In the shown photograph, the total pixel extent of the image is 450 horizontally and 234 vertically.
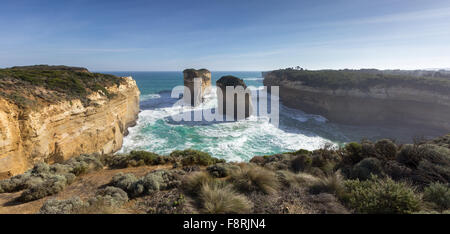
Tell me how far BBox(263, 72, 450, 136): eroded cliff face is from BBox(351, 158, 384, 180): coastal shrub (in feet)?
79.5

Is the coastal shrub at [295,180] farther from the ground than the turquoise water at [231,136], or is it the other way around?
the coastal shrub at [295,180]

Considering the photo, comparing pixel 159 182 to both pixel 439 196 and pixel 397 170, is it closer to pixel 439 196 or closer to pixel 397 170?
pixel 439 196

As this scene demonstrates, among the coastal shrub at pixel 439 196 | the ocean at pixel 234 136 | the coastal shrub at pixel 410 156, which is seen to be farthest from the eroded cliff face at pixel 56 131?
the coastal shrub at pixel 410 156

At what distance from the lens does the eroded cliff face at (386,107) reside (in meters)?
21.9

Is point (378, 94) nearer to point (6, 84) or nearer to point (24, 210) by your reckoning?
point (24, 210)

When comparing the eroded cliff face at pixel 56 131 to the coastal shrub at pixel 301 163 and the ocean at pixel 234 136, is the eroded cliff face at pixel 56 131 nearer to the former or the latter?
the ocean at pixel 234 136

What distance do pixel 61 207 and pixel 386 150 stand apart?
9.65 metres

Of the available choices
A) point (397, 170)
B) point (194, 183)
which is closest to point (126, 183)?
point (194, 183)

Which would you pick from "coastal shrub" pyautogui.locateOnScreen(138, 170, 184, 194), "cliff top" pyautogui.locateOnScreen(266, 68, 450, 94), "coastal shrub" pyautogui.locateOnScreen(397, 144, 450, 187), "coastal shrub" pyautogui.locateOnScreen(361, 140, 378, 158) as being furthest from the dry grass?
"cliff top" pyautogui.locateOnScreen(266, 68, 450, 94)

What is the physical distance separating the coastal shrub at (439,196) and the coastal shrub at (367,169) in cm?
137

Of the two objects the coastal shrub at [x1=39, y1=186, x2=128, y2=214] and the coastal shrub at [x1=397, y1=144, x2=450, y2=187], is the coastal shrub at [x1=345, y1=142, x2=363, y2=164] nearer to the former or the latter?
the coastal shrub at [x1=397, y1=144, x2=450, y2=187]

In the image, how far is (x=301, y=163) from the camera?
6.71m
